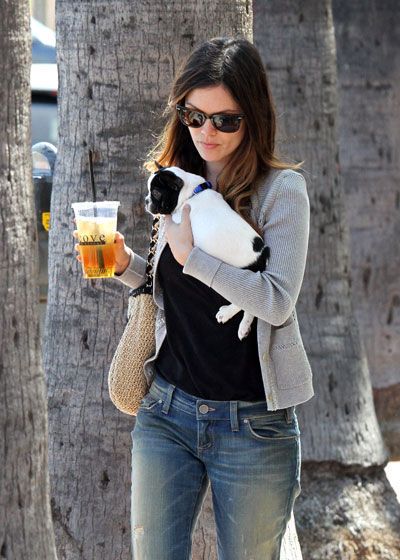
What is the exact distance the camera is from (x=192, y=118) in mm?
3338

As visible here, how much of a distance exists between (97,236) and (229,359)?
0.48m

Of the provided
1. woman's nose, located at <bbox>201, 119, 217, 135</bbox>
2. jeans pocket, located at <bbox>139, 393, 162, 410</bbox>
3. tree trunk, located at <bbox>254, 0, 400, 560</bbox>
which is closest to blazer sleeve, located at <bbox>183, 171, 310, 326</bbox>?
woman's nose, located at <bbox>201, 119, 217, 135</bbox>

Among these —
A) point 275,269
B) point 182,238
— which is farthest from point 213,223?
point 275,269

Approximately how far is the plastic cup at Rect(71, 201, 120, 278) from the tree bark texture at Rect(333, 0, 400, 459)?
16.8 feet

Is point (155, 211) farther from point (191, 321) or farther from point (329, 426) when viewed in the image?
point (329, 426)

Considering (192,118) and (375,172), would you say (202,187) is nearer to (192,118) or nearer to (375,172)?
(192,118)

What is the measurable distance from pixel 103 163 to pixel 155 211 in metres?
1.05

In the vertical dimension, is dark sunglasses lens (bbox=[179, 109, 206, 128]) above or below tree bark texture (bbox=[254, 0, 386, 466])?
above

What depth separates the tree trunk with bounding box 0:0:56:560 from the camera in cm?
306

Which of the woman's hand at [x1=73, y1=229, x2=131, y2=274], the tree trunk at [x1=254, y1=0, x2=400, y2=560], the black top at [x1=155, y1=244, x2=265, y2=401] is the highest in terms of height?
the woman's hand at [x1=73, y1=229, x2=131, y2=274]

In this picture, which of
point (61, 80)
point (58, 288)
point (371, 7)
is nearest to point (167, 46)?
point (61, 80)

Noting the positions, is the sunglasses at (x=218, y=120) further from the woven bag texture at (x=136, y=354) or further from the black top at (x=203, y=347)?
the woven bag texture at (x=136, y=354)

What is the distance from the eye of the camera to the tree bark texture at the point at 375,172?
8.37m

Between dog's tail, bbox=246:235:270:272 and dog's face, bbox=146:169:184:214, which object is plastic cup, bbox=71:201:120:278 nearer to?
dog's face, bbox=146:169:184:214
